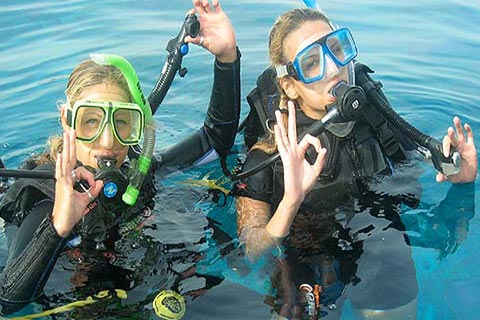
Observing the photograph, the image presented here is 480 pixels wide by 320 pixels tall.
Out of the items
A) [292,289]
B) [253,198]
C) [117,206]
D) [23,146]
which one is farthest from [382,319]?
[23,146]

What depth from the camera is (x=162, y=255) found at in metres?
3.29

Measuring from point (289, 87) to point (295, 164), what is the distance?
2.68 feet

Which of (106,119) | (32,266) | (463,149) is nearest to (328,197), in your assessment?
(463,149)

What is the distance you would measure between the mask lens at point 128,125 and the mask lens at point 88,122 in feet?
0.25

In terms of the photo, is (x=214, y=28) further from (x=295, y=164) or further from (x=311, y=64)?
(x=295, y=164)

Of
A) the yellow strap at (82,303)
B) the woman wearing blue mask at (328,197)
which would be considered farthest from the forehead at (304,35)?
the yellow strap at (82,303)

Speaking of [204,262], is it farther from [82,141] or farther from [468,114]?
[468,114]

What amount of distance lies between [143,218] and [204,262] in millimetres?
399

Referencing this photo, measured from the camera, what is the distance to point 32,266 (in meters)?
2.61

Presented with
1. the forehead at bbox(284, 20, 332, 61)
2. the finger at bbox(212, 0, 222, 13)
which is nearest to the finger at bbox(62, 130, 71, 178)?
the forehead at bbox(284, 20, 332, 61)

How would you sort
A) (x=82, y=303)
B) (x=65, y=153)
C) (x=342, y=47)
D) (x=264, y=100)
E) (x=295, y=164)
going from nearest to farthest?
1. (x=65, y=153)
2. (x=295, y=164)
3. (x=82, y=303)
4. (x=342, y=47)
5. (x=264, y=100)

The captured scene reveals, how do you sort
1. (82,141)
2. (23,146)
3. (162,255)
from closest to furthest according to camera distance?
(82,141), (162,255), (23,146)

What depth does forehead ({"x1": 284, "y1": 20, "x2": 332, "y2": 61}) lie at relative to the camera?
3.31m

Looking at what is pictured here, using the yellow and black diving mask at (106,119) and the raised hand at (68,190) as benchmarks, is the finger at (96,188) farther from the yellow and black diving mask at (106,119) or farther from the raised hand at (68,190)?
the yellow and black diving mask at (106,119)
